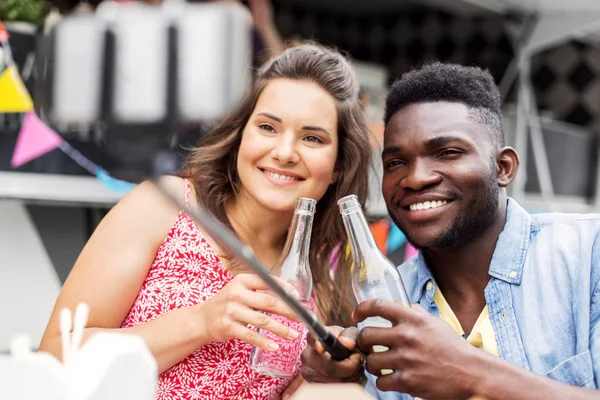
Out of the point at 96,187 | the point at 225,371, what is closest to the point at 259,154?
the point at 225,371

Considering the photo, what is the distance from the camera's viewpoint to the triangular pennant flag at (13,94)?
6.32 ft

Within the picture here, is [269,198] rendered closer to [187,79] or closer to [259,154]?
[259,154]

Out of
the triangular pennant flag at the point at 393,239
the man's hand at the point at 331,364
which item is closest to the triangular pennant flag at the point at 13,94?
the man's hand at the point at 331,364

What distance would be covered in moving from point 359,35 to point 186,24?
399 cm

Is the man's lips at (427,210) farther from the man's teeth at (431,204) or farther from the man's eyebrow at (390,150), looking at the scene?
the man's eyebrow at (390,150)

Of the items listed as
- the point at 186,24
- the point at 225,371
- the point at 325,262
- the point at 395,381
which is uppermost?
the point at 186,24

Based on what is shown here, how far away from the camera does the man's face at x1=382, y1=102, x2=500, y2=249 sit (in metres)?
1.23

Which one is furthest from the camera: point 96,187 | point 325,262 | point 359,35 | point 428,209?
point 359,35

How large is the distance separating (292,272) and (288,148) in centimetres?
35

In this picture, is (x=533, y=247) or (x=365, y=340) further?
(x=533, y=247)

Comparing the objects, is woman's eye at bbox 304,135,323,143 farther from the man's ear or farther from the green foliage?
the green foliage

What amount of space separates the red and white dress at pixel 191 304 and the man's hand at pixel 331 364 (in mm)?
304

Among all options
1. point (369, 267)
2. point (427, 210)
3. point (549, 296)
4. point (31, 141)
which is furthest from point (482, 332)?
point (31, 141)

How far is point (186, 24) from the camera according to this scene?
2.33 m
